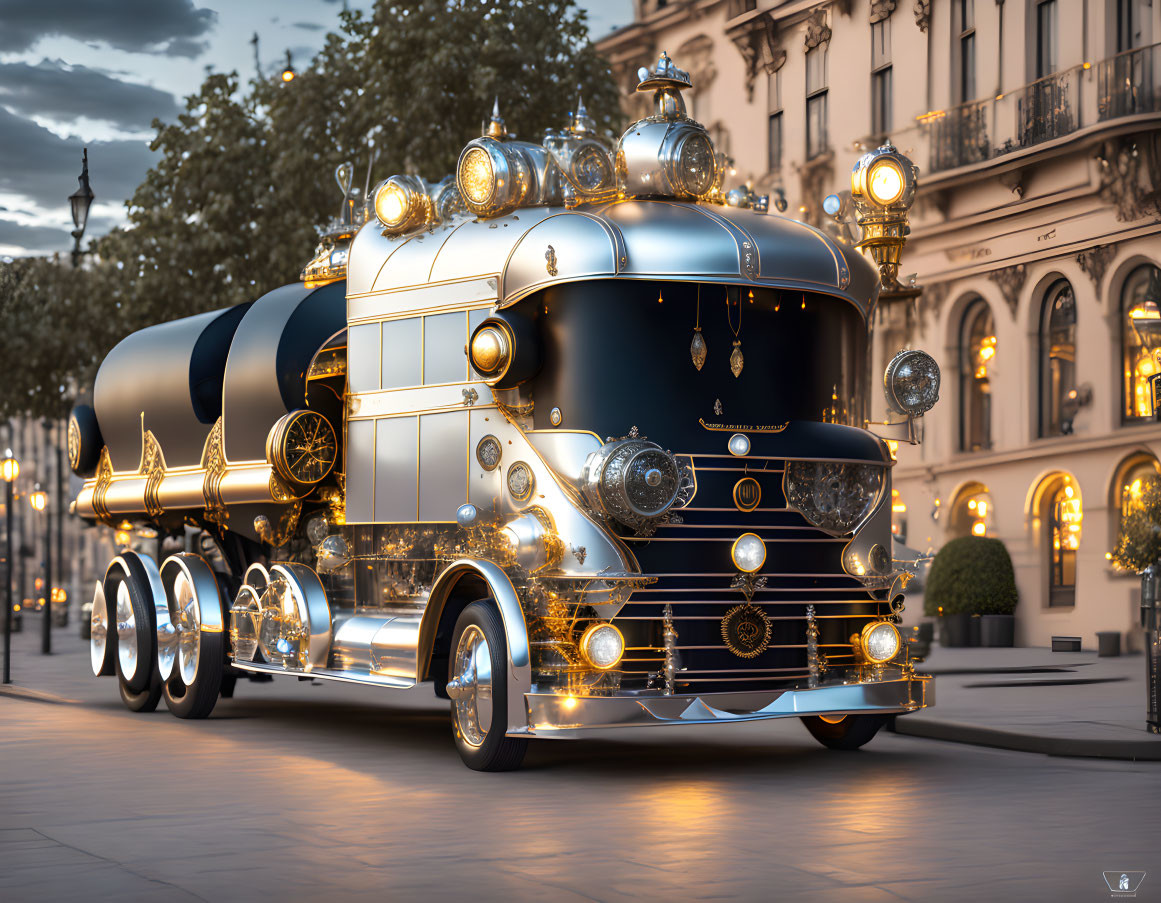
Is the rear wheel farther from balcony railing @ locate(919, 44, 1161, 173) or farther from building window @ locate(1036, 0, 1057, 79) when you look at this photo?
building window @ locate(1036, 0, 1057, 79)

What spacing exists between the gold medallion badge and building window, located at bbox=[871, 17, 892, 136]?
76.7ft

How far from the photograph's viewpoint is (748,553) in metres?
12.0

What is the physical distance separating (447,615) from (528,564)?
1.39 meters

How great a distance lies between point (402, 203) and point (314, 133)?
1844cm

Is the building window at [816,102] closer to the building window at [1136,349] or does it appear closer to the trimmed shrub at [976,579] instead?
the building window at [1136,349]

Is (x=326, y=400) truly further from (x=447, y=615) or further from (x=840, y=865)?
(x=840, y=865)

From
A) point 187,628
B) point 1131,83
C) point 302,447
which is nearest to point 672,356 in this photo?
point 302,447

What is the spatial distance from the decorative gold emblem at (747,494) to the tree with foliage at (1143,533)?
1207 cm

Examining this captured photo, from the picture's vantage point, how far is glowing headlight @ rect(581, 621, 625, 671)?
11.4 meters

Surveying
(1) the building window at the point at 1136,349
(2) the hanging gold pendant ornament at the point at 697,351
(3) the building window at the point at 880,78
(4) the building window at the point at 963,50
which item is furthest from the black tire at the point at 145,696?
(3) the building window at the point at 880,78

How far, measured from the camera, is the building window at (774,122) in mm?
37656

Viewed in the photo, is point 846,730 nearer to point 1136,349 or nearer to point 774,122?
point 1136,349

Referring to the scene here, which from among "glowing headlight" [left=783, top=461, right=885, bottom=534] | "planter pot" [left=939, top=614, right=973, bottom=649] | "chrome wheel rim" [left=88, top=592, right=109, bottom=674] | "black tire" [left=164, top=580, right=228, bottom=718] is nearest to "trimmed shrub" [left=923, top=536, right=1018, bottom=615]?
"planter pot" [left=939, top=614, right=973, bottom=649]

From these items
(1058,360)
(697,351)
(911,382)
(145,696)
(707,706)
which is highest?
(1058,360)
